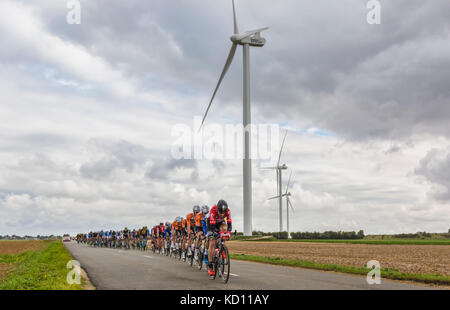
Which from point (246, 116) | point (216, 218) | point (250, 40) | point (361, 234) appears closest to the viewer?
point (216, 218)

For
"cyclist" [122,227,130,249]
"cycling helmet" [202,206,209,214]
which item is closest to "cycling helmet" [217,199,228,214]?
"cycling helmet" [202,206,209,214]

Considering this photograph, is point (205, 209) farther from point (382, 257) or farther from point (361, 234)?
point (361, 234)

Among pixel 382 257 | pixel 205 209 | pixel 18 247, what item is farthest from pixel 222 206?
pixel 18 247

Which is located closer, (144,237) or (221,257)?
(221,257)

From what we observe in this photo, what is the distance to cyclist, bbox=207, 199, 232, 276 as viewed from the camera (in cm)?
1284

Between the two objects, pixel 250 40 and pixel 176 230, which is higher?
pixel 250 40

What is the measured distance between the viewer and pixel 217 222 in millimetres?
13375

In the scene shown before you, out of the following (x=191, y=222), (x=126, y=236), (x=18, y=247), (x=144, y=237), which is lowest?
(x=18, y=247)

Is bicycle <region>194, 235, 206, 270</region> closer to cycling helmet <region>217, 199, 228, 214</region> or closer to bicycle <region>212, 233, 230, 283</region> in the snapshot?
bicycle <region>212, 233, 230, 283</region>

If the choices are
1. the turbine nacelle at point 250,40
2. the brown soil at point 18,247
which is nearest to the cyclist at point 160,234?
the brown soil at point 18,247

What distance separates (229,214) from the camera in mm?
13117

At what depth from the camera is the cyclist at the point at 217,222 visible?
1284cm
